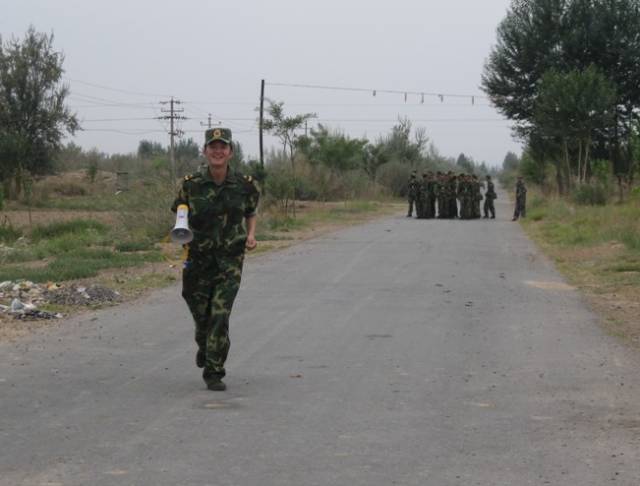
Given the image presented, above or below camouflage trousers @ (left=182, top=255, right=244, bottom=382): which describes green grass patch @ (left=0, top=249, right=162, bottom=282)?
below

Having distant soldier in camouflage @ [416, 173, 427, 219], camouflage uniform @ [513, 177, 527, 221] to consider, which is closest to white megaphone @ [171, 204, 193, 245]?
camouflage uniform @ [513, 177, 527, 221]

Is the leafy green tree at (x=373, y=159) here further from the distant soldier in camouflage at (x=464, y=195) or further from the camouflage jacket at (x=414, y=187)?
the distant soldier in camouflage at (x=464, y=195)

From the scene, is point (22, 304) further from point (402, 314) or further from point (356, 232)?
point (356, 232)

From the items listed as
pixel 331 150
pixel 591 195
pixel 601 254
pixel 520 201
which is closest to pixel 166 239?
pixel 601 254

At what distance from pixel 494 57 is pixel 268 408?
3929cm

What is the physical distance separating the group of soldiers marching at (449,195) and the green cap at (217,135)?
29078mm

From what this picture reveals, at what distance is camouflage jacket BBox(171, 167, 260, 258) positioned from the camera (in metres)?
7.39

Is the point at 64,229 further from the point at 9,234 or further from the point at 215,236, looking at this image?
the point at 215,236

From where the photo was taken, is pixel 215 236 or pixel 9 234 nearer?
pixel 215 236

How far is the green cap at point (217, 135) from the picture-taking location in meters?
7.36

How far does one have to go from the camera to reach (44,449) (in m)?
5.60

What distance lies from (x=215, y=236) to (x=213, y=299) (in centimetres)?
45

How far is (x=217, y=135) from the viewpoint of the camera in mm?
7363

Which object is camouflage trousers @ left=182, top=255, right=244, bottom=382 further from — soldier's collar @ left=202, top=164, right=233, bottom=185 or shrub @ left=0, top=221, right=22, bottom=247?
shrub @ left=0, top=221, right=22, bottom=247
